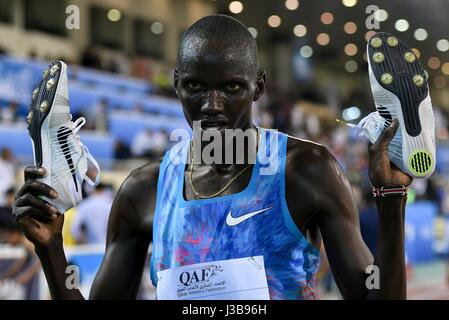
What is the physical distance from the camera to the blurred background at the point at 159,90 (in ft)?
16.6

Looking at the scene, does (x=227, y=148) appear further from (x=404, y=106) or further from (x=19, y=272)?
(x=19, y=272)

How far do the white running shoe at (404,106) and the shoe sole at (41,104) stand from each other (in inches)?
28.9

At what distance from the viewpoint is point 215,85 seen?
1.64 metres

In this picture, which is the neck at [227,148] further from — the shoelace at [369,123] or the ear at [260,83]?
the shoelace at [369,123]

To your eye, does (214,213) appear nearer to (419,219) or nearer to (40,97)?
(40,97)

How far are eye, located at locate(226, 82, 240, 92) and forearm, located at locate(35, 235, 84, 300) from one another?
0.57 meters

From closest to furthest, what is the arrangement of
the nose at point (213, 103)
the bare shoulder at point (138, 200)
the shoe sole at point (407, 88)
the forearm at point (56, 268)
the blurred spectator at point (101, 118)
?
the shoe sole at point (407, 88)
the nose at point (213, 103)
the forearm at point (56, 268)
the bare shoulder at point (138, 200)
the blurred spectator at point (101, 118)

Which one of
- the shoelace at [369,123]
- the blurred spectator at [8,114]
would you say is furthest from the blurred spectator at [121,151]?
the shoelace at [369,123]

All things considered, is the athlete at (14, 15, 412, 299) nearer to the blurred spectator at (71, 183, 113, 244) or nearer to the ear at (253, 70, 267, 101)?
the ear at (253, 70, 267, 101)

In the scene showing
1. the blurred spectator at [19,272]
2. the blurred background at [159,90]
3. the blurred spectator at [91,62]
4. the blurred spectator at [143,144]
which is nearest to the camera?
the blurred spectator at [19,272]

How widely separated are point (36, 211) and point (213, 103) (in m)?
0.49

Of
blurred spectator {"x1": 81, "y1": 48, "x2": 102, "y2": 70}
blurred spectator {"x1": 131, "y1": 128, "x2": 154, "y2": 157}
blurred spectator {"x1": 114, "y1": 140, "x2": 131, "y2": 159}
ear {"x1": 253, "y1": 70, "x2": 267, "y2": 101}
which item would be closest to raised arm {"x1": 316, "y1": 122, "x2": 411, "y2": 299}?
ear {"x1": 253, "y1": 70, "x2": 267, "y2": 101}

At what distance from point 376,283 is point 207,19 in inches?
29.8

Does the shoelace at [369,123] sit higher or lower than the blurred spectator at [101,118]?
lower
